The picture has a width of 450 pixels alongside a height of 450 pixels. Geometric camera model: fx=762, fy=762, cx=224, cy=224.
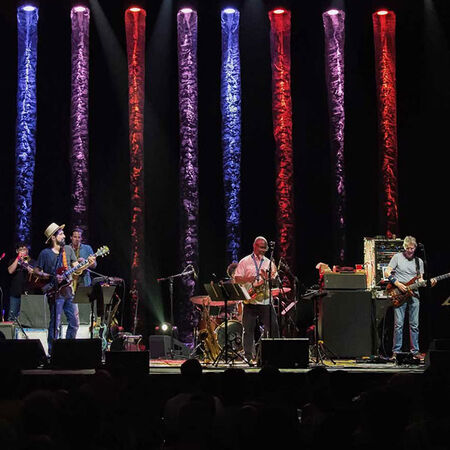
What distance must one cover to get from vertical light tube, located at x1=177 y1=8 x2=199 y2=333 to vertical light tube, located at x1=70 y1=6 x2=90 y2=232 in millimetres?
2218

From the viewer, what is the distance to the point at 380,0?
17859mm

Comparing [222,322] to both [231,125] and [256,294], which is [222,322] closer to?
[256,294]

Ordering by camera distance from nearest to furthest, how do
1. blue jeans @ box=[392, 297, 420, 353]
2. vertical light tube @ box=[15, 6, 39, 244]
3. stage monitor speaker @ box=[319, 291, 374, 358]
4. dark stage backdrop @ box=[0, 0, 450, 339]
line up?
blue jeans @ box=[392, 297, 420, 353], stage monitor speaker @ box=[319, 291, 374, 358], vertical light tube @ box=[15, 6, 39, 244], dark stage backdrop @ box=[0, 0, 450, 339]

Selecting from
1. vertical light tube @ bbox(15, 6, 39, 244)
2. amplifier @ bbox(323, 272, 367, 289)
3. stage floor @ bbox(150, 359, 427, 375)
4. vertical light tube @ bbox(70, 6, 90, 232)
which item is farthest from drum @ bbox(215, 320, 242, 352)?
vertical light tube @ bbox(15, 6, 39, 244)

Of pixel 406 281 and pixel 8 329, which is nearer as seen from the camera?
pixel 8 329

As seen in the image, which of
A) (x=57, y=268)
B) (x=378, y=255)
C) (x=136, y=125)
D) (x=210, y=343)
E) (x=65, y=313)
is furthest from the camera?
(x=136, y=125)

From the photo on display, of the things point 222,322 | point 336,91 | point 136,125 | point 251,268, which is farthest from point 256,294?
point 336,91

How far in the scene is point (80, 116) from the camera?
17.9 m

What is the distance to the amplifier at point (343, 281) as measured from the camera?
14555 mm

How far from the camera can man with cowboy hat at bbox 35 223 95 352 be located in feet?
40.1

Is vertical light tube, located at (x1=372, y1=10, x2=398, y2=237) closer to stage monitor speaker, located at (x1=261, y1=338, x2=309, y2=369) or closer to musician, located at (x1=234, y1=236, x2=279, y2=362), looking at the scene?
musician, located at (x1=234, y1=236, x2=279, y2=362)

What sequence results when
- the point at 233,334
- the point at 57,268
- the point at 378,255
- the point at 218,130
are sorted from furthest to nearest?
the point at 218,130
the point at 378,255
the point at 233,334
the point at 57,268

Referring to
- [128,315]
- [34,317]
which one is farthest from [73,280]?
[128,315]

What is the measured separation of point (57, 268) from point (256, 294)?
129 inches
